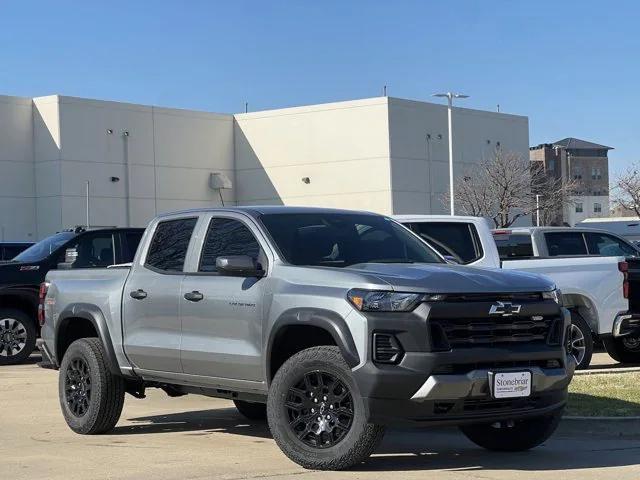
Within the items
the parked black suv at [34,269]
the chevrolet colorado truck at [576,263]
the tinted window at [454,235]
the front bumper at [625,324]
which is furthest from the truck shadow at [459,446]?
the parked black suv at [34,269]

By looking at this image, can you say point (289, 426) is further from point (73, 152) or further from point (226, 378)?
point (73, 152)

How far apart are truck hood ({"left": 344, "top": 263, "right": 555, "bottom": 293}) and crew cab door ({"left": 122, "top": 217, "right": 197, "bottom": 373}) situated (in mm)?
1776

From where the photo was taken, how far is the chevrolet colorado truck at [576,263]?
1312cm

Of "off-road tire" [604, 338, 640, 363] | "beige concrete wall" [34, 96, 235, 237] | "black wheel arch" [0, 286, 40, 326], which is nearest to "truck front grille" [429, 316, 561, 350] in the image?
"off-road tire" [604, 338, 640, 363]

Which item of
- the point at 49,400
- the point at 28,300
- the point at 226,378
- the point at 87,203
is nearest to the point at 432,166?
the point at 87,203

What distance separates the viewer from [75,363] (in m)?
10.2

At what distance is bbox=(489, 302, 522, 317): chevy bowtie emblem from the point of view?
772cm

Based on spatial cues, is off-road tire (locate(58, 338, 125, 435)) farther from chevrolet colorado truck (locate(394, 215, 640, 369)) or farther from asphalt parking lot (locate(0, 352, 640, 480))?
chevrolet colorado truck (locate(394, 215, 640, 369))

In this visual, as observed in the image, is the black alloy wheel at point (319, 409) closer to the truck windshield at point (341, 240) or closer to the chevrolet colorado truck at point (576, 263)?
the truck windshield at point (341, 240)

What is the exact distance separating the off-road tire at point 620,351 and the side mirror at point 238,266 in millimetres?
8463

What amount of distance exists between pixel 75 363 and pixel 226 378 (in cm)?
221

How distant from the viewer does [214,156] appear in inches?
2370

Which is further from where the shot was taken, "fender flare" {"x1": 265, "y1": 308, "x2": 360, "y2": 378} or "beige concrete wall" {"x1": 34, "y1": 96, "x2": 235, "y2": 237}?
"beige concrete wall" {"x1": 34, "y1": 96, "x2": 235, "y2": 237}

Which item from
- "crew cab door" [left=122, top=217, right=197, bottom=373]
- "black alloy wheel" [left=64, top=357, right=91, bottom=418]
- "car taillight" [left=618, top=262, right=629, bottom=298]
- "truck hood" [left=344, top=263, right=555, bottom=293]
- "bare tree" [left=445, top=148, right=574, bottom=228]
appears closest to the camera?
"truck hood" [left=344, top=263, right=555, bottom=293]
